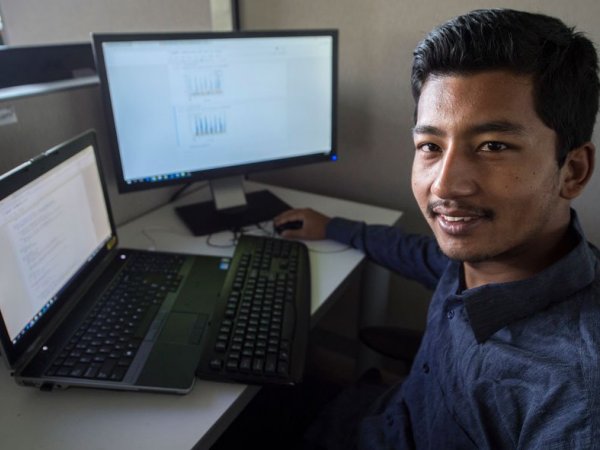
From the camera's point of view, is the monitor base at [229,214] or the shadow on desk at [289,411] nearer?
the shadow on desk at [289,411]

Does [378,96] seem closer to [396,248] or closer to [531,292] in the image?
[396,248]

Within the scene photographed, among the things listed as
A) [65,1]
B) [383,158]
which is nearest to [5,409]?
[383,158]

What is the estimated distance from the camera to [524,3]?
44.1 inches

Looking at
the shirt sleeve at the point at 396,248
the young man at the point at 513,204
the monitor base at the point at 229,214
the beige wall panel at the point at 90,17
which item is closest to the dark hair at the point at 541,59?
the young man at the point at 513,204

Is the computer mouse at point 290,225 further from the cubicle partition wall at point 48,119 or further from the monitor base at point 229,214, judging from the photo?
the cubicle partition wall at point 48,119

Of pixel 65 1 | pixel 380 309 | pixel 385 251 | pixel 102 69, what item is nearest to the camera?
pixel 102 69

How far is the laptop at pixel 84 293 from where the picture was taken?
0.73 metres

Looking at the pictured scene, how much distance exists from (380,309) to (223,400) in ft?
2.46

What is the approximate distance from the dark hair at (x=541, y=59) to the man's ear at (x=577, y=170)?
0.05ft

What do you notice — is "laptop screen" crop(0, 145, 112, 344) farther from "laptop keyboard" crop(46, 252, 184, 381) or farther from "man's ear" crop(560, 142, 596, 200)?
"man's ear" crop(560, 142, 596, 200)

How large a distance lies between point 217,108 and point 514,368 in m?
0.89

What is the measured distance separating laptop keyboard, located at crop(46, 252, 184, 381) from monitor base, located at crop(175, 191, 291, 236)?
231 millimetres

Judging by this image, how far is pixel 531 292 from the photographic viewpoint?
2.19ft

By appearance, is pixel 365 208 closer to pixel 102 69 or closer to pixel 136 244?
pixel 136 244
